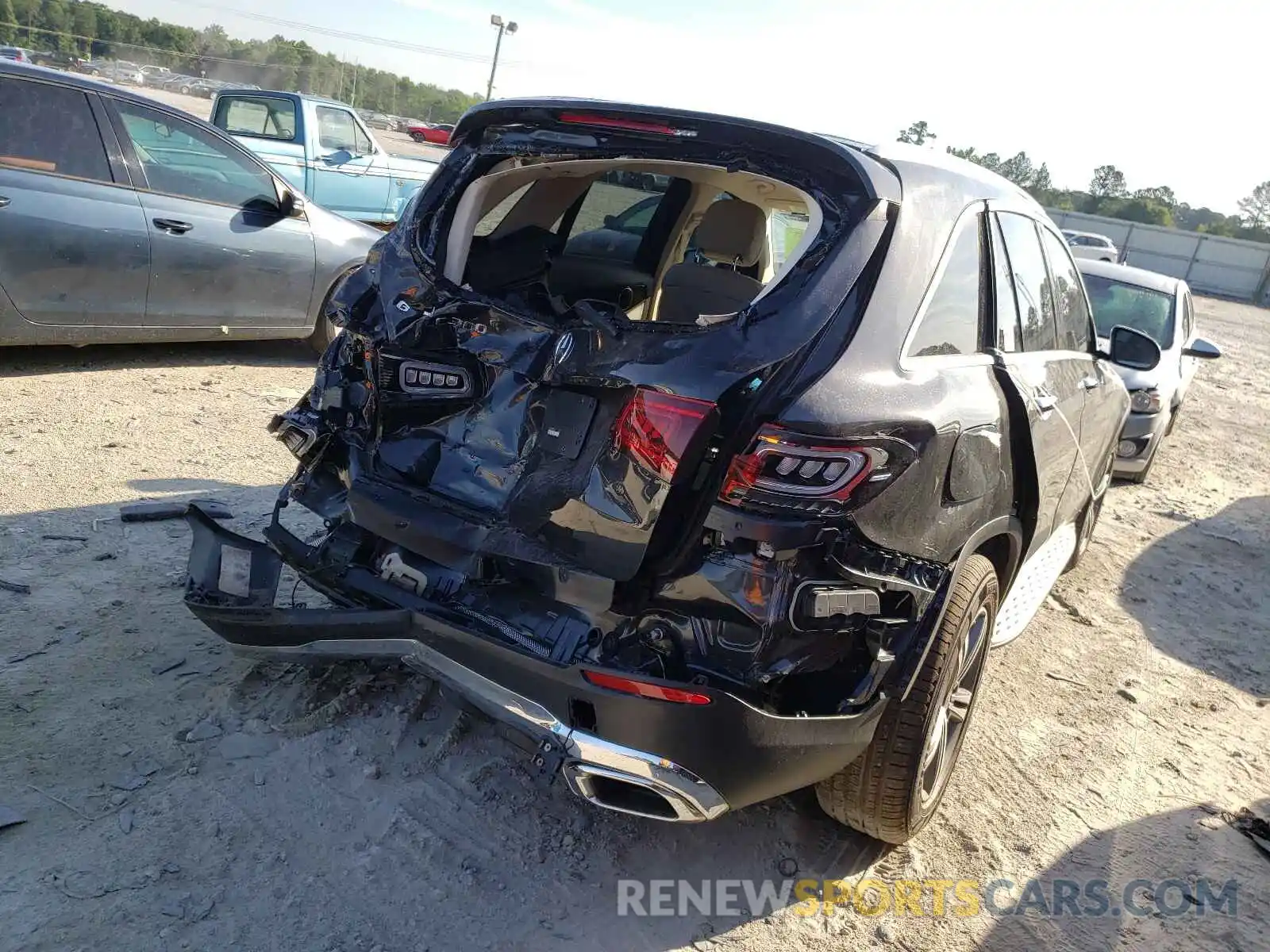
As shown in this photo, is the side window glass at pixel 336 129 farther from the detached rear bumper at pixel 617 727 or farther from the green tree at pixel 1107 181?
the green tree at pixel 1107 181

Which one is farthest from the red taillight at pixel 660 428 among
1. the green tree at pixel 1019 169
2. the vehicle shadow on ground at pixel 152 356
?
the green tree at pixel 1019 169

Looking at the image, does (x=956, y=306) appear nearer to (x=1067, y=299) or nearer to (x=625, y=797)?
(x=1067, y=299)

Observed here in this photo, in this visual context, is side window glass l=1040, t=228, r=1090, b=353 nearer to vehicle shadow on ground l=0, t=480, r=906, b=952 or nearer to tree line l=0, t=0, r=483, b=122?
vehicle shadow on ground l=0, t=480, r=906, b=952

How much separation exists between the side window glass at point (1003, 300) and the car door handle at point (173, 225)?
16.3 ft

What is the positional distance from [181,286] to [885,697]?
535cm

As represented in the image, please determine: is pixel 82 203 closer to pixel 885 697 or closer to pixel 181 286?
pixel 181 286

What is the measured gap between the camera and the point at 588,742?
2.21 meters

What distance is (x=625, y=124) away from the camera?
8.83ft

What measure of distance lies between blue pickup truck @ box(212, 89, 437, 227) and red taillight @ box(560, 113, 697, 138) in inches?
321

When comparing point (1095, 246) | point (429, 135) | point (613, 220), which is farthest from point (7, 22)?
point (613, 220)

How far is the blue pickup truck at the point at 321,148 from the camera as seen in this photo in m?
10.5

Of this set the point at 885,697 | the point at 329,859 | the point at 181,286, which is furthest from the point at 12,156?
the point at 885,697

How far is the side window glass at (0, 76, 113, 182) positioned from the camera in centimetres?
533

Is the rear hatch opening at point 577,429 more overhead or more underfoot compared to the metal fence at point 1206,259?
more underfoot
